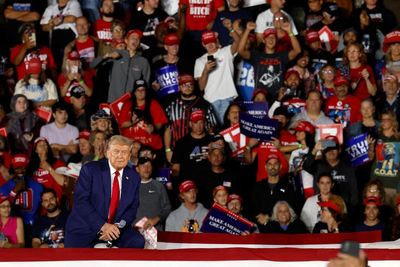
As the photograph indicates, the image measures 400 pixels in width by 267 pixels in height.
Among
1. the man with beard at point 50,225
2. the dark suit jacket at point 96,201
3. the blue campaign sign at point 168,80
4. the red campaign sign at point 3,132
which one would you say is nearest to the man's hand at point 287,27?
the blue campaign sign at point 168,80

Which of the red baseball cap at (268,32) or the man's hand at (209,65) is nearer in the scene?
the man's hand at (209,65)

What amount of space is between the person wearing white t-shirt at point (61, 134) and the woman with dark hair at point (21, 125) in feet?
0.55

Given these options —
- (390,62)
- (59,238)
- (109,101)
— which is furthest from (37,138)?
(390,62)

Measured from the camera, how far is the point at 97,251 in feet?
34.4

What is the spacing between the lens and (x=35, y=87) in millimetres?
17531

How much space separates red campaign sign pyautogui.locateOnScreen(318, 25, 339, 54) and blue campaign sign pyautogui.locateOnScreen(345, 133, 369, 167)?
2529mm

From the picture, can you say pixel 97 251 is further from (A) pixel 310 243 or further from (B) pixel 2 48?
(B) pixel 2 48

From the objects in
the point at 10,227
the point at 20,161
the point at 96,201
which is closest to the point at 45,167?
the point at 20,161

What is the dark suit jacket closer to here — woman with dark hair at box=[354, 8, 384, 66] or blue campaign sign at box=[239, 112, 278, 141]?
blue campaign sign at box=[239, 112, 278, 141]

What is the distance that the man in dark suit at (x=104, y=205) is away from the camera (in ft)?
35.8

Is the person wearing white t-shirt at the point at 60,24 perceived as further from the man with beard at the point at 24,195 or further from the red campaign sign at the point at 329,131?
the red campaign sign at the point at 329,131

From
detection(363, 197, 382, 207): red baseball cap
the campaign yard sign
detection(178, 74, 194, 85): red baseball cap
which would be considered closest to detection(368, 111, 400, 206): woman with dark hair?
detection(363, 197, 382, 207): red baseball cap

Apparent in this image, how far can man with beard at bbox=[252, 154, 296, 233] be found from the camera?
15.1m

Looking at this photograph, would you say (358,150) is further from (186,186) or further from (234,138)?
(186,186)
